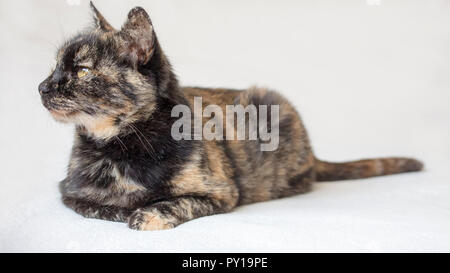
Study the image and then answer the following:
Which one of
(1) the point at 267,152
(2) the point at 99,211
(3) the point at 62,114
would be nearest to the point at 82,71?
(3) the point at 62,114

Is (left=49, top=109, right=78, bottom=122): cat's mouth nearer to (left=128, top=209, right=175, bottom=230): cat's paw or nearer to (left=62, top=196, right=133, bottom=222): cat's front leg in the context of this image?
(left=62, top=196, right=133, bottom=222): cat's front leg

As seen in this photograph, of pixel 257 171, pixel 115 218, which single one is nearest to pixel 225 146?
pixel 257 171

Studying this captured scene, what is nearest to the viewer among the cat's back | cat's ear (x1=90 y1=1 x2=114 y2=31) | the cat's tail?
cat's ear (x1=90 y1=1 x2=114 y2=31)

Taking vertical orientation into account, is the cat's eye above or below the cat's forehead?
below

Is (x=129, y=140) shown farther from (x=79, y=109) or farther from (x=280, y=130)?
(x=280, y=130)

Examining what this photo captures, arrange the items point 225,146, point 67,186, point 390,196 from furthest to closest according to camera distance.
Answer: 1. point 390,196
2. point 225,146
3. point 67,186

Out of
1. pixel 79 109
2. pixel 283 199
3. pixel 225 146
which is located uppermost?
pixel 79 109

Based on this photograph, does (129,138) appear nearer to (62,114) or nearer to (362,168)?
(62,114)

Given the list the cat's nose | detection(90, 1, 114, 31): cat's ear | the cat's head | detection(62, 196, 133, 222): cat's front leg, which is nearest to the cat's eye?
the cat's head
